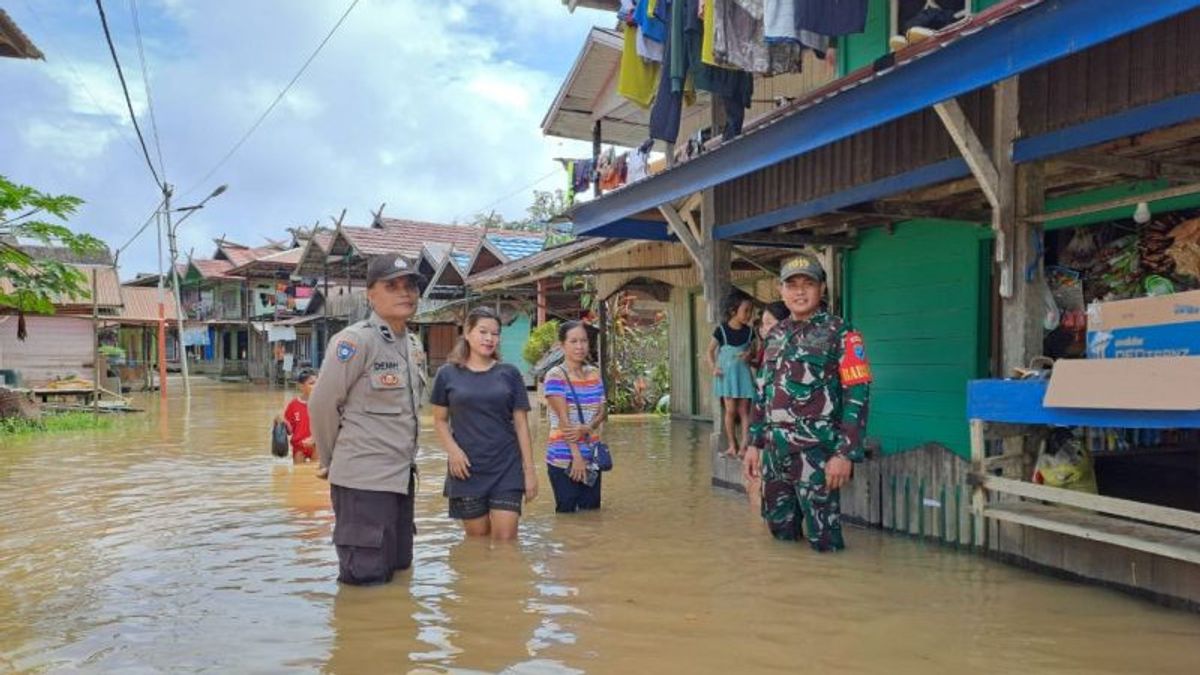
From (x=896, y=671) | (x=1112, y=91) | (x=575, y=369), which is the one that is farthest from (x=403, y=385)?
(x=1112, y=91)

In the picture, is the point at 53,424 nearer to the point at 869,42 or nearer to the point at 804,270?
the point at 869,42

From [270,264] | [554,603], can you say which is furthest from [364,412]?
[270,264]

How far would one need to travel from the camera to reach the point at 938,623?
4.02 meters

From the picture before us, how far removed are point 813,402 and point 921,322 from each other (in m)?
3.35

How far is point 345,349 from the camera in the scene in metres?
4.23

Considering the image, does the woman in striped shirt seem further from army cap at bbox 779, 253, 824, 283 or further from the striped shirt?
army cap at bbox 779, 253, 824, 283

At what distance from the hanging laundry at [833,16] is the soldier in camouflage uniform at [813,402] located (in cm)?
242

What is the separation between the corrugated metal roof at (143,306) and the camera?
29.2 metres

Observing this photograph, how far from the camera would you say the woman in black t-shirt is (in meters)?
5.25

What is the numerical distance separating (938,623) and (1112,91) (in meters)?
2.81

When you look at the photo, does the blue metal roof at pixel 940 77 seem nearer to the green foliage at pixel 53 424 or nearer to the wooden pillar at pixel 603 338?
the wooden pillar at pixel 603 338

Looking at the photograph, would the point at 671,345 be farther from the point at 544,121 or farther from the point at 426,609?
the point at 426,609

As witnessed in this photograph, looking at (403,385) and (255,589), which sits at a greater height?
(403,385)

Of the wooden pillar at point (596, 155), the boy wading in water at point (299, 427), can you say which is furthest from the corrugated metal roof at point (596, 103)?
the boy wading in water at point (299, 427)
